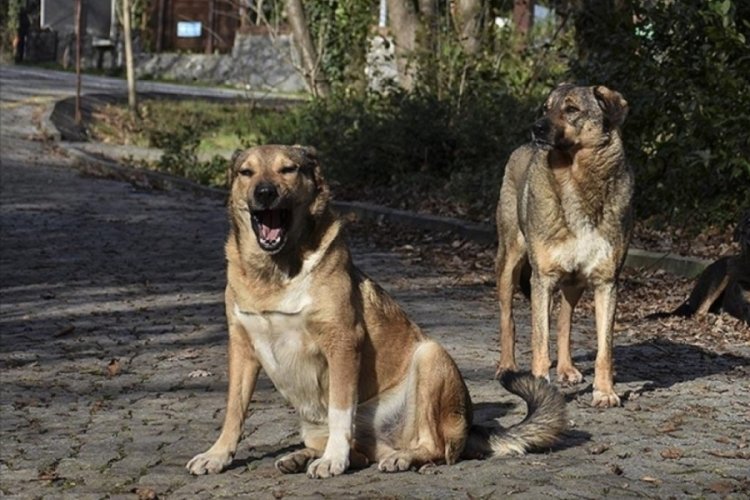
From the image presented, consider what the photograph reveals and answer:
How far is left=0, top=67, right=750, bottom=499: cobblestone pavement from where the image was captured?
6.96 m

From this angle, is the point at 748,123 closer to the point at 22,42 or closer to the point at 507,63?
the point at 507,63

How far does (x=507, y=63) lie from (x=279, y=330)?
1539 cm

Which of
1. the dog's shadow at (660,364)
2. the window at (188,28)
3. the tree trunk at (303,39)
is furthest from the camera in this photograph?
the window at (188,28)

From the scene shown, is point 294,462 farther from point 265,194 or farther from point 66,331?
point 66,331

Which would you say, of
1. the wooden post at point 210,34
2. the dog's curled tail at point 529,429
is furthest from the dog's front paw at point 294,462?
the wooden post at point 210,34

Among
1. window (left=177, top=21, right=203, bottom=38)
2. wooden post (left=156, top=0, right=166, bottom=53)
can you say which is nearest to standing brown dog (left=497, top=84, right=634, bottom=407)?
wooden post (left=156, top=0, right=166, bottom=53)

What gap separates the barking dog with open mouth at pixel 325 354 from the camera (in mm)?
6906

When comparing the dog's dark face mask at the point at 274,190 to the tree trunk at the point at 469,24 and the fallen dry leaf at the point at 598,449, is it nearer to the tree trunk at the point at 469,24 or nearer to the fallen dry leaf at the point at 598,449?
the fallen dry leaf at the point at 598,449

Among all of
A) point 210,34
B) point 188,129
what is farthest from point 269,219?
point 210,34

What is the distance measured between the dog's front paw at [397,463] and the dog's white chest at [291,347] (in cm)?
36

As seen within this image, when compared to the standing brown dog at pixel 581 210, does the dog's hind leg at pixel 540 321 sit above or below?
below

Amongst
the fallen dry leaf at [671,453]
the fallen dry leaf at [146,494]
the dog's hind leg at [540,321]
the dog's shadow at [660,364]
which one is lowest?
the fallen dry leaf at [146,494]

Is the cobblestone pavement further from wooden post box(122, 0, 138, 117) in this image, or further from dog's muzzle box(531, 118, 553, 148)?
wooden post box(122, 0, 138, 117)

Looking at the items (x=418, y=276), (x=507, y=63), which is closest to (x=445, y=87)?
(x=507, y=63)
